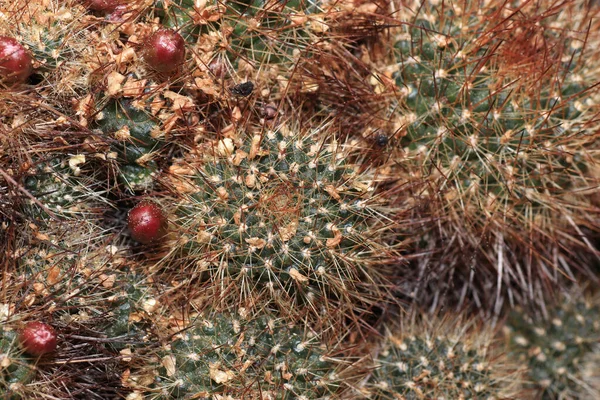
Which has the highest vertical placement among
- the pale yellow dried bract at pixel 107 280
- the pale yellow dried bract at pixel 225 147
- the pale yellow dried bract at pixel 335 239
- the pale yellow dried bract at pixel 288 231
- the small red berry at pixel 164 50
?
the small red berry at pixel 164 50

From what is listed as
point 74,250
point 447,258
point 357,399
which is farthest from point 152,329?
point 447,258

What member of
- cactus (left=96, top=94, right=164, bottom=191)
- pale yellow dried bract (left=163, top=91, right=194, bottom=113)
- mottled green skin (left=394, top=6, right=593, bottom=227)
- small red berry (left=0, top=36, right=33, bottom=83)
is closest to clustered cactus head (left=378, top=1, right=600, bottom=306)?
mottled green skin (left=394, top=6, right=593, bottom=227)

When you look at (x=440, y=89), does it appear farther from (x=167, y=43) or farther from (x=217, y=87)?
(x=167, y=43)

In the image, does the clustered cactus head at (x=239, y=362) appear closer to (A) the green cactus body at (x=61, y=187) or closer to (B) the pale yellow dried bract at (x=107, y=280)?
(B) the pale yellow dried bract at (x=107, y=280)

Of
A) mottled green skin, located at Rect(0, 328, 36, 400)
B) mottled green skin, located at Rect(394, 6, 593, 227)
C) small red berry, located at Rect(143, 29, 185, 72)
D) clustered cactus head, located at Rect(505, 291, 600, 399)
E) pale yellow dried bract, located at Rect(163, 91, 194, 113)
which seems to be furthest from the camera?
clustered cactus head, located at Rect(505, 291, 600, 399)

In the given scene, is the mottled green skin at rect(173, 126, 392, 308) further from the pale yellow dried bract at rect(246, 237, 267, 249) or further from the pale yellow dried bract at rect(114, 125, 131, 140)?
the pale yellow dried bract at rect(114, 125, 131, 140)

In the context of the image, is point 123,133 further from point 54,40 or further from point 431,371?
point 431,371

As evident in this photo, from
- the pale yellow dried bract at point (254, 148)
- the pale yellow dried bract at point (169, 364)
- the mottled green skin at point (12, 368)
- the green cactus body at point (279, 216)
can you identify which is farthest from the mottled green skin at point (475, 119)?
the mottled green skin at point (12, 368)
